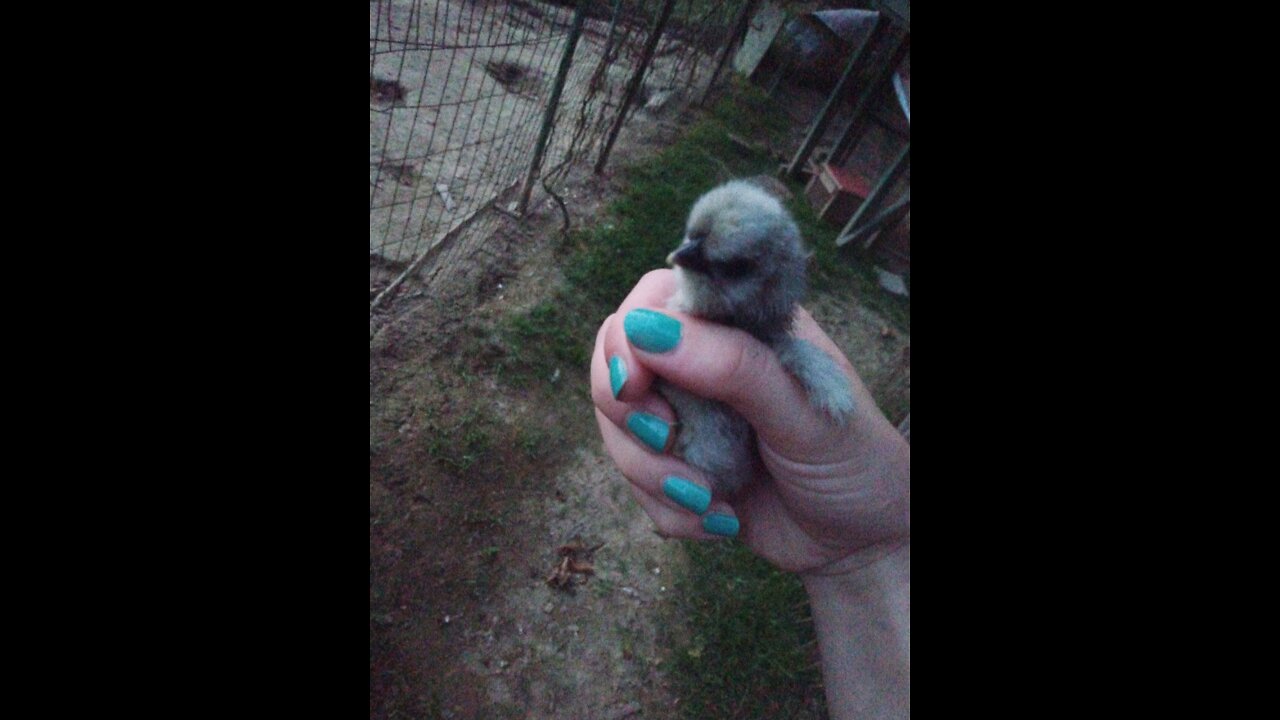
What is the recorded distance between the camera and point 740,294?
6.34 feet

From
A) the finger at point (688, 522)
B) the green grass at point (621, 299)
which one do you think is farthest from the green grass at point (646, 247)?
the finger at point (688, 522)

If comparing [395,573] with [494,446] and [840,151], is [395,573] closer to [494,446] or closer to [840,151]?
[494,446]

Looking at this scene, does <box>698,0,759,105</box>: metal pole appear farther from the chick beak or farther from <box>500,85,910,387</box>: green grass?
the chick beak

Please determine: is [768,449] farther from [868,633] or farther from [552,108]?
[552,108]

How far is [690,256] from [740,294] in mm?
190

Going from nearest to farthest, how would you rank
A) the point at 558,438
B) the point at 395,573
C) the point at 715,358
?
the point at 715,358
the point at 395,573
the point at 558,438

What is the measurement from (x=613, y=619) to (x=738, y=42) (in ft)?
24.8

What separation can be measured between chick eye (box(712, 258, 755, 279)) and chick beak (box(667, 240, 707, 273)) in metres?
0.04

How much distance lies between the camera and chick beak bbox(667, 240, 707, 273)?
6.18ft

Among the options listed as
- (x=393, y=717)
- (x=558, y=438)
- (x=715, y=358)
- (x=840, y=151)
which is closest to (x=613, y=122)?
(x=840, y=151)

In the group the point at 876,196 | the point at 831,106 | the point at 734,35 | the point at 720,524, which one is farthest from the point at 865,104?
the point at 720,524

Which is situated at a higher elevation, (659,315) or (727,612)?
(659,315)
